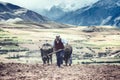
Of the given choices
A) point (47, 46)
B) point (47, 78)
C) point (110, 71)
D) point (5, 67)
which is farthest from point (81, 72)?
point (47, 46)

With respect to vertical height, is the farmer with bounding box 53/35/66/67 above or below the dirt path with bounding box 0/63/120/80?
above

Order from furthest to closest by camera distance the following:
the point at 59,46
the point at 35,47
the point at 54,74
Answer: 1. the point at 35,47
2. the point at 59,46
3. the point at 54,74

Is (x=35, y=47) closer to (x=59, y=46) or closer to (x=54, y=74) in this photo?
(x=59, y=46)

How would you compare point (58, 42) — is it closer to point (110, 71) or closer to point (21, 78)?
point (110, 71)

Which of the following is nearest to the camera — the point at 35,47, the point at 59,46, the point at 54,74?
the point at 54,74

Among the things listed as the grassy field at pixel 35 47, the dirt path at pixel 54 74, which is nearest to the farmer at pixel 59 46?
the dirt path at pixel 54 74

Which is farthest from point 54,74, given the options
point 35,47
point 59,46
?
point 35,47

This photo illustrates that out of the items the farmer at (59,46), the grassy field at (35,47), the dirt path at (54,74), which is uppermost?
the farmer at (59,46)

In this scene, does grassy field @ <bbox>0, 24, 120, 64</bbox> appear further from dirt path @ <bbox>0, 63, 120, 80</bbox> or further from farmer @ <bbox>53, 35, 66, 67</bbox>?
dirt path @ <bbox>0, 63, 120, 80</bbox>

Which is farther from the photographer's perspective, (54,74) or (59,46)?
(59,46)

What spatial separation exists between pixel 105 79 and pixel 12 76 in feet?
17.4

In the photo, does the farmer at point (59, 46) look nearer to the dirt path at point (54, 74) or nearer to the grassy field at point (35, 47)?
the dirt path at point (54, 74)

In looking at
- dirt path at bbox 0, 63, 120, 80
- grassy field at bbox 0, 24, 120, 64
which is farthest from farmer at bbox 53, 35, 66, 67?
grassy field at bbox 0, 24, 120, 64

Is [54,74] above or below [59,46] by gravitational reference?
below
